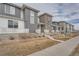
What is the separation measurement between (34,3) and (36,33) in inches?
29.1

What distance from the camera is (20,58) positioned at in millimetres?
4270

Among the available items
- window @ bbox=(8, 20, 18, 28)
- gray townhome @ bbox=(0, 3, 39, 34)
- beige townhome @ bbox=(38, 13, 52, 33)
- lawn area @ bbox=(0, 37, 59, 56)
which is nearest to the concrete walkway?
lawn area @ bbox=(0, 37, 59, 56)

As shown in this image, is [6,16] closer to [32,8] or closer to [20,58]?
[32,8]

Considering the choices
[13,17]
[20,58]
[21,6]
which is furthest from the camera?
[13,17]

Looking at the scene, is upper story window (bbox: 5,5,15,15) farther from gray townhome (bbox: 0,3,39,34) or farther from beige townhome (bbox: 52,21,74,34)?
beige townhome (bbox: 52,21,74,34)

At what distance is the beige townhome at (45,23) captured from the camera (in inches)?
178

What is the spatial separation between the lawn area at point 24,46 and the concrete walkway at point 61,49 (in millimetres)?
106

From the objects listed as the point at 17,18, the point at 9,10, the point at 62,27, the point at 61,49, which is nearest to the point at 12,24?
the point at 17,18

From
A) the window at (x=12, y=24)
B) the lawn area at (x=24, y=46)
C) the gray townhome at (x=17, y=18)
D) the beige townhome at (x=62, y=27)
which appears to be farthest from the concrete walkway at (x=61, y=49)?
the window at (x=12, y=24)

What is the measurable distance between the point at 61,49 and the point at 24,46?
2.91ft

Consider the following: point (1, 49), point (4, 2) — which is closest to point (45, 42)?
point (1, 49)

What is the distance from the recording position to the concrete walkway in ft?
14.1

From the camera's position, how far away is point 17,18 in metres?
4.88

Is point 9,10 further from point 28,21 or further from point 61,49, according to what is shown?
point 61,49
